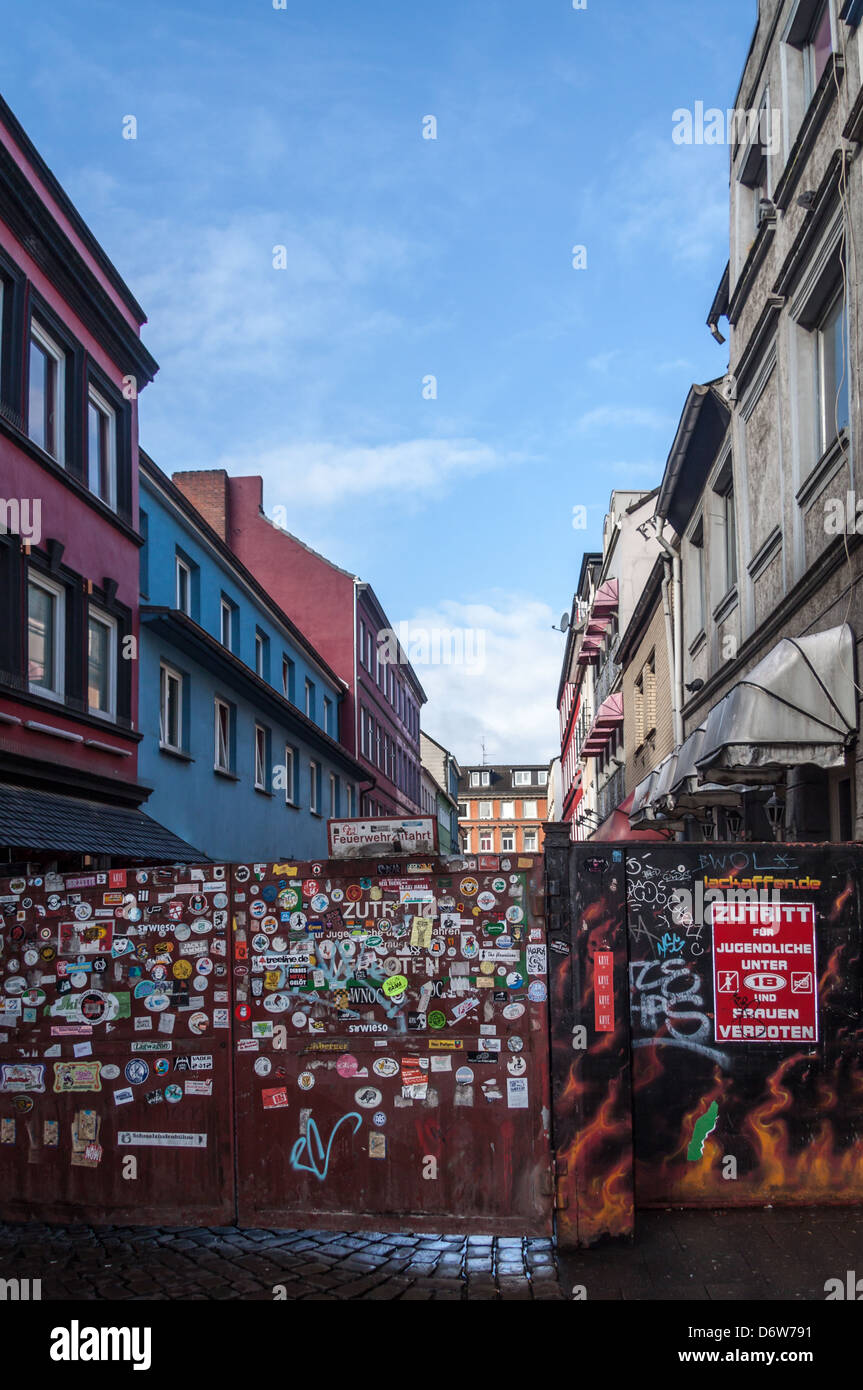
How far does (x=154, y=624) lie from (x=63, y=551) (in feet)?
11.3

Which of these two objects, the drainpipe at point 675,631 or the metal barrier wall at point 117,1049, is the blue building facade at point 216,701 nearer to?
the drainpipe at point 675,631

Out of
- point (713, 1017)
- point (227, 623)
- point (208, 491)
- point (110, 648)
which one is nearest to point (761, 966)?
point (713, 1017)

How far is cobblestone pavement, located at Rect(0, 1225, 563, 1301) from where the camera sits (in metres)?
4.86

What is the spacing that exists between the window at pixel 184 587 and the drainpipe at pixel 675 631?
892cm

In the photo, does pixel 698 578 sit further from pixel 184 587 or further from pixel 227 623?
pixel 227 623

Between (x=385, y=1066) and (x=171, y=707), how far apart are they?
13.3 meters

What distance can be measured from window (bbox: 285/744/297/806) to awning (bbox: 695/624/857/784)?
18.8 metres

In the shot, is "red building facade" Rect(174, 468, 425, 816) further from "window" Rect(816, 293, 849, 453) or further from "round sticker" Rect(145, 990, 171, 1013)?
"round sticker" Rect(145, 990, 171, 1013)

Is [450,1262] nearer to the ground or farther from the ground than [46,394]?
nearer to the ground

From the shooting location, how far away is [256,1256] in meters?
5.34

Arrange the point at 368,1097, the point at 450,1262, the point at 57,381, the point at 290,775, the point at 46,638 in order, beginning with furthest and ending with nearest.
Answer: the point at 290,775 → the point at 57,381 → the point at 46,638 → the point at 368,1097 → the point at 450,1262

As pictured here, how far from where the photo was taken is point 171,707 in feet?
59.7

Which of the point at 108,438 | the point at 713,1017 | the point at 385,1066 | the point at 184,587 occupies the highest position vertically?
the point at 108,438

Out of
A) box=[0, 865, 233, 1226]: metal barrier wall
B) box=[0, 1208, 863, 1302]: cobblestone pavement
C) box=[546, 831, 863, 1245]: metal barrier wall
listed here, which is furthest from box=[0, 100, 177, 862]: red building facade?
box=[546, 831, 863, 1245]: metal barrier wall
